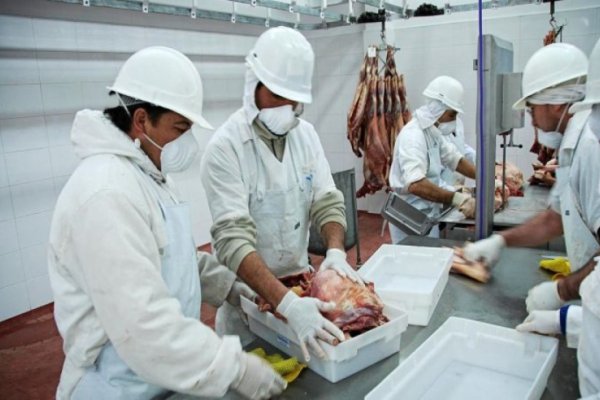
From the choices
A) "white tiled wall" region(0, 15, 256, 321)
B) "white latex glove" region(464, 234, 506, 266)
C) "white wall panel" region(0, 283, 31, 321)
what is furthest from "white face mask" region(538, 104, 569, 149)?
"white wall panel" region(0, 283, 31, 321)

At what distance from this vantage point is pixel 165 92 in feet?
4.83

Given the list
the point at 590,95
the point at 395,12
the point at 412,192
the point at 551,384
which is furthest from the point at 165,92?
the point at 395,12

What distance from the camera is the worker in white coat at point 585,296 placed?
1.13 m

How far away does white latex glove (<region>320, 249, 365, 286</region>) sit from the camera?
181cm

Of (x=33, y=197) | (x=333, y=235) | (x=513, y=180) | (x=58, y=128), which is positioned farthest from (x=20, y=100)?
(x=513, y=180)

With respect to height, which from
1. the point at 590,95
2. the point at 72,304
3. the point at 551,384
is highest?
the point at 590,95

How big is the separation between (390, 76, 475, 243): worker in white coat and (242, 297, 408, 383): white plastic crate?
2.07m

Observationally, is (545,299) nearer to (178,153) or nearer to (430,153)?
(178,153)

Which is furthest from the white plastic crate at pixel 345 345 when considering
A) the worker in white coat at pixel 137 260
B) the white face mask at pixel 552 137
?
the white face mask at pixel 552 137

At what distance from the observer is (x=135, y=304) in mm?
1239

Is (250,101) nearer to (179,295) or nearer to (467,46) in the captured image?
(179,295)

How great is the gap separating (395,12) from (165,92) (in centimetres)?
516

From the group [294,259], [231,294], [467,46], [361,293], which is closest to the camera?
[361,293]

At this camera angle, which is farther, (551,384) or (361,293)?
(361,293)
